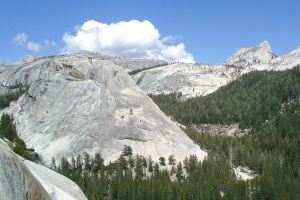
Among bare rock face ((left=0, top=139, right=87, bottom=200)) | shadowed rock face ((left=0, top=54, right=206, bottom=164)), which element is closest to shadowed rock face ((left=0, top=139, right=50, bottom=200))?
bare rock face ((left=0, top=139, right=87, bottom=200))

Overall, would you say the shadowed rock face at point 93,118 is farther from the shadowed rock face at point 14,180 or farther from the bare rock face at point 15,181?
the shadowed rock face at point 14,180

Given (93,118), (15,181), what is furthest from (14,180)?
(93,118)

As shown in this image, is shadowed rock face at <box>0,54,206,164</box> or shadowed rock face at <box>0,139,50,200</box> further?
shadowed rock face at <box>0,54,206,164</box>

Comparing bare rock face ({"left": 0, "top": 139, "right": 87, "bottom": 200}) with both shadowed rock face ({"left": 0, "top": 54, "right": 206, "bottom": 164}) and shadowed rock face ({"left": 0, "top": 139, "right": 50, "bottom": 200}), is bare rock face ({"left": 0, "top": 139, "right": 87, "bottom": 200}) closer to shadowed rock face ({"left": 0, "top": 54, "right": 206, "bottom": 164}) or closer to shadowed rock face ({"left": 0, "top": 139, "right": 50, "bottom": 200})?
shadowed rock face ({"left": 0, "top": 139, "right": 50, "bottom": 200})

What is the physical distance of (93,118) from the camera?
133750mm

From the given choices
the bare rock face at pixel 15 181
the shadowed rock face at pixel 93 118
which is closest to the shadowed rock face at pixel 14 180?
the bare rock face at pixel 15 181

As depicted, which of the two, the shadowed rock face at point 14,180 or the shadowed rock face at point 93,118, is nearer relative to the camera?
the shadowed rock face at point 14,180

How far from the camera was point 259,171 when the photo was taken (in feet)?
433

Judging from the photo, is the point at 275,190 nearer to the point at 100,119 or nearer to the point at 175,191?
the point at 175,191

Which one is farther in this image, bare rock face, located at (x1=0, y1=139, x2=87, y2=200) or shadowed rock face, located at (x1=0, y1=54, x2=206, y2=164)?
shadowed rock face, located at (x1=0, y1=54, x2=206, y2=164)

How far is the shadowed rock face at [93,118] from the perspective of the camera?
123875mm

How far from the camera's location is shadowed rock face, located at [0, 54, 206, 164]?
124 m

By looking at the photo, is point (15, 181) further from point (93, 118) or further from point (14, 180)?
point (93, 118)

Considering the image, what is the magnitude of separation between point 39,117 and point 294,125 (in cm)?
12198
